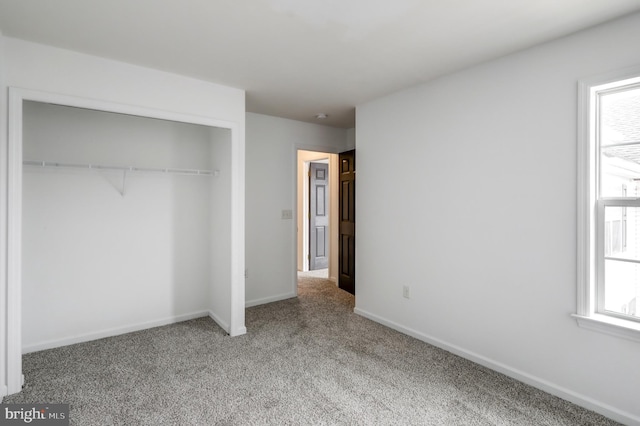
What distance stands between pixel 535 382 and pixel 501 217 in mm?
1169

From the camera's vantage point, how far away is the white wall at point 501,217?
2135 mm

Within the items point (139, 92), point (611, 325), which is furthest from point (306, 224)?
point (611, 325)

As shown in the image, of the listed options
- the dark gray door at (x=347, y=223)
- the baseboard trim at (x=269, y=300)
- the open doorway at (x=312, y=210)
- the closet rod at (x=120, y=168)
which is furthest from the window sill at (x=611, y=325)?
the open doorway at (x=312, y=210)

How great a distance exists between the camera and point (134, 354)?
9.27 feet

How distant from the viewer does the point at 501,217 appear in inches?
101

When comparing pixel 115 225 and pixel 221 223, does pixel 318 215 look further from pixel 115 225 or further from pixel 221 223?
pixel 115 225

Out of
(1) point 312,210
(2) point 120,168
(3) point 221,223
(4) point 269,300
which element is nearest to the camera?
(2) point 120,168

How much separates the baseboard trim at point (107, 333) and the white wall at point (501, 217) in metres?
2.12

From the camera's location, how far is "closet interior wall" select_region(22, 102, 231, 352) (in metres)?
2.88

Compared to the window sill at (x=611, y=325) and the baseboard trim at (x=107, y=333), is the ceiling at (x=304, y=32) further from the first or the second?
the baseboard trim at (x=107, y=333)

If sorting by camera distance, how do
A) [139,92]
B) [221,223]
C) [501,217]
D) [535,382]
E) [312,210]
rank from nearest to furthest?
[535,382] → [501,217] → [139,92] → [221,223] → [312,210]

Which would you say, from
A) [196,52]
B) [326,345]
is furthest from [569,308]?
[196,52]

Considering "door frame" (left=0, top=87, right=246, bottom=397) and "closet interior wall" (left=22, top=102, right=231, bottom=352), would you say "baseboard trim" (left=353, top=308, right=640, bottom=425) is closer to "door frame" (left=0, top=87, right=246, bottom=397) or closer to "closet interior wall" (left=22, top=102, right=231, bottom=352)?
"closet interior wall" (left=22, top=102, right=231, bottom=352)

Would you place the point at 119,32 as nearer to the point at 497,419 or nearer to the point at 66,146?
the point at 66,146
